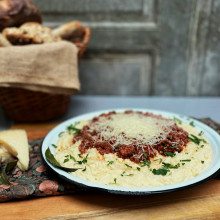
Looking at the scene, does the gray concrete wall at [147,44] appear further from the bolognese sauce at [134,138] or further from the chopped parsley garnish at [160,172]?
the chopped parsley garnish at [160,172]

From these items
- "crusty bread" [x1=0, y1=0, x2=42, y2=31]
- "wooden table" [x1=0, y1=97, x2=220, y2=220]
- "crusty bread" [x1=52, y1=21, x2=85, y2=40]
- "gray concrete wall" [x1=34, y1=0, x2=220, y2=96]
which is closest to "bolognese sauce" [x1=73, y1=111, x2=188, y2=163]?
"wooden table" [x1=0, y1=97, x2=220, y2=220]

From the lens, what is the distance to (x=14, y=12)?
2047 mm

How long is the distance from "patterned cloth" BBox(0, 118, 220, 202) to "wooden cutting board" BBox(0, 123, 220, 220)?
31mm

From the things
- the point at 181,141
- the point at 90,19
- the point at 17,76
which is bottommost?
the point at 181,141

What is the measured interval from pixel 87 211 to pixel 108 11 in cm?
199

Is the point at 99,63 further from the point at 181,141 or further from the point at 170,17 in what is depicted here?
the point at 181,141

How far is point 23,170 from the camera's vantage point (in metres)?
1.45

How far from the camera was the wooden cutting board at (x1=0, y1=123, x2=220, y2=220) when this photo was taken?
116 centimetres

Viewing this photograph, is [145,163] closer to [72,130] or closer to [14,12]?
[72,130]

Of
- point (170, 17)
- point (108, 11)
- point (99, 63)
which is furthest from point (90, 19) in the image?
point (170, 17)

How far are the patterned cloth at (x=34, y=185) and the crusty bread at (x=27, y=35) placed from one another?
976 mm

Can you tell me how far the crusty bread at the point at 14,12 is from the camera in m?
2.03

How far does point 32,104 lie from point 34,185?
90 centimetres

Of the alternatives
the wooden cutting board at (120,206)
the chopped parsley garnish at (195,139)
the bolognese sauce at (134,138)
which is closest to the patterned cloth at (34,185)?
the wooden cutting board at (120,206)
